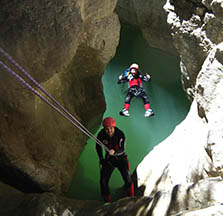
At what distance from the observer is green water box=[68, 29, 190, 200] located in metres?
4.12

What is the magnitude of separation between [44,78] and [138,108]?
3.14m

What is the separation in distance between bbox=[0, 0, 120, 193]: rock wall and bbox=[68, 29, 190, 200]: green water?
1.69ft

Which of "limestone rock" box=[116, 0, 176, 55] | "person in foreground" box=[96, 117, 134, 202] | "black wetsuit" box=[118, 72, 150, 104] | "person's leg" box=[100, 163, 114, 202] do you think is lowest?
"person's leg" box=[100, 163, 114, 202]

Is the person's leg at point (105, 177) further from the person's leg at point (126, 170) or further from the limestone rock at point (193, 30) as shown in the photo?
the limestone rock at point (193, 30)

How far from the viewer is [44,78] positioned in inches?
104

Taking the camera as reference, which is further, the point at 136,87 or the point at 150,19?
the point at 150,19

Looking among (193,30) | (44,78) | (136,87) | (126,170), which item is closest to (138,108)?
(136,87)

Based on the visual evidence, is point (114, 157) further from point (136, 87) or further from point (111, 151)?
point (136, 87)

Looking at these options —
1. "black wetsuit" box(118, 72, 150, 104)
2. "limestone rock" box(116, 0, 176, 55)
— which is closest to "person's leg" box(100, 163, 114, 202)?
"black wetsuit" box(118, 72, 150, 104)

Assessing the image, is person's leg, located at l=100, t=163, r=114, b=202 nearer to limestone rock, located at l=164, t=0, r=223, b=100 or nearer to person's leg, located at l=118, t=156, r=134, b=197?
person's leg, located at l=118, t=156, r=134, b=197

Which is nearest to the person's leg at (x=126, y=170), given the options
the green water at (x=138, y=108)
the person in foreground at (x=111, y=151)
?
the person in foreground at (x=111, y=151)

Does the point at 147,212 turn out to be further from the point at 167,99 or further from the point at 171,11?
the point at 167,99

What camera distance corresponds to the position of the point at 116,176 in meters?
4.09

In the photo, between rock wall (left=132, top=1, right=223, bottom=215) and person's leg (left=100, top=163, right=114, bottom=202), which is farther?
person's leg (left=100, top=163, right=114, bottom=202)
